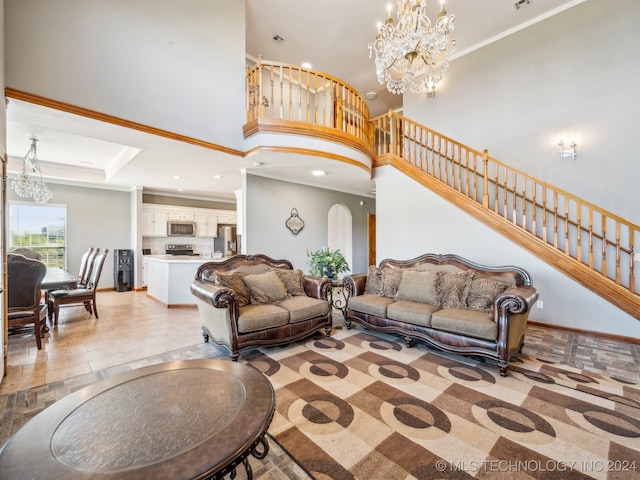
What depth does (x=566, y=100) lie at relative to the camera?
14.9 feet

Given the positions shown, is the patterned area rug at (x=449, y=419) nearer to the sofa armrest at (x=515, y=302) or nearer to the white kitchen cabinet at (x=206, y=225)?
the sofa armrest at (x=515, y=302)

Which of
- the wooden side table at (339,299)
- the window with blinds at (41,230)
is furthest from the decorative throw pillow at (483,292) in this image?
the window with blinds at (41,230)

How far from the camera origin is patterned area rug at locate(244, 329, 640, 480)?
59.3 inches

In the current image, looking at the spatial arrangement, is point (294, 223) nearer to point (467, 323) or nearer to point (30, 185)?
point (467, 323)

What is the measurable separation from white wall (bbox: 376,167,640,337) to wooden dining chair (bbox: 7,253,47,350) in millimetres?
5064

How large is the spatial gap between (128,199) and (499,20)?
29.7 ft

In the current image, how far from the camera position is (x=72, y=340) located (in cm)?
343

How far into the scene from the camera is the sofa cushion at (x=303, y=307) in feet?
10.4

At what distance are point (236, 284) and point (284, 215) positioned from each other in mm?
2693

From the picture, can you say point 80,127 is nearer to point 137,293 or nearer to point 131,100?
point 131,100

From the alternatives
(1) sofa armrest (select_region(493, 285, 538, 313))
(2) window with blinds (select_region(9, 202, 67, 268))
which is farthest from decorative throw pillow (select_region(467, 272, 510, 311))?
(2) window with blinds (select_region(9, 202, 67, 268))

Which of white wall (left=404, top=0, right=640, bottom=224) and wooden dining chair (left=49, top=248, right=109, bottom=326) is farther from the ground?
white wall (left=404, top=0, right=640, bottom=224)

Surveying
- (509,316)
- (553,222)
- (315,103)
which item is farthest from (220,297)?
(553,222)

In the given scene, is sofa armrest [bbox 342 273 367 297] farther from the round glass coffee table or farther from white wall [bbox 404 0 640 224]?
white wall [bbox 404 0 640 224]
